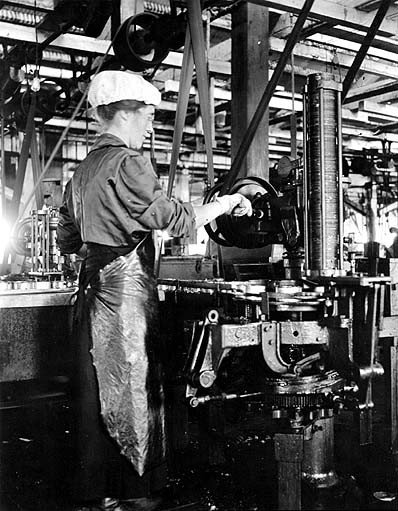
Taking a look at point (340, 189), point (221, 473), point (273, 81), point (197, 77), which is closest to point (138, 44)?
point (197, 77)

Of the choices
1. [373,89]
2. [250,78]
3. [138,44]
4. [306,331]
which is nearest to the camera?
[306,331]

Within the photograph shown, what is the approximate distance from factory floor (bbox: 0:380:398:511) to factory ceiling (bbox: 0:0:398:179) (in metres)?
2.21

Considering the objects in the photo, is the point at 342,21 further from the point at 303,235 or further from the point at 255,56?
the point at 303,235

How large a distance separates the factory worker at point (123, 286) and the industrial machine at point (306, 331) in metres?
0.24

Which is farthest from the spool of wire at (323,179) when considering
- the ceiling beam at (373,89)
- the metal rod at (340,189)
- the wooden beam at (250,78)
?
the ceiling beam at (373,89)

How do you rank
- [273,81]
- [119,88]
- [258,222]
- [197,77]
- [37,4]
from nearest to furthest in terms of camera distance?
[119,88]
[258,222]
[273,81]
[197,77]
[37,4]

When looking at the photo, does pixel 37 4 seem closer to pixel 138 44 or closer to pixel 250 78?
pixel 138 44

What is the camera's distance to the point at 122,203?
234 centimetres

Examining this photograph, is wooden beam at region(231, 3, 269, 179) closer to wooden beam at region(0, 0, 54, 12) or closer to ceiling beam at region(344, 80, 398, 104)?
wooden beam at region(0, 0, 54, 12)

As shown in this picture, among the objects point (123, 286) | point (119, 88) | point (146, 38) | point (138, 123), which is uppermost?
point (146, 38)

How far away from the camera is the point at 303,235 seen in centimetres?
259

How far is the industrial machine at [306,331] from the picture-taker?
7.42 ft

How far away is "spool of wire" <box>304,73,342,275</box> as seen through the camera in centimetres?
242

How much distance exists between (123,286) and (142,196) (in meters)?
0.35
